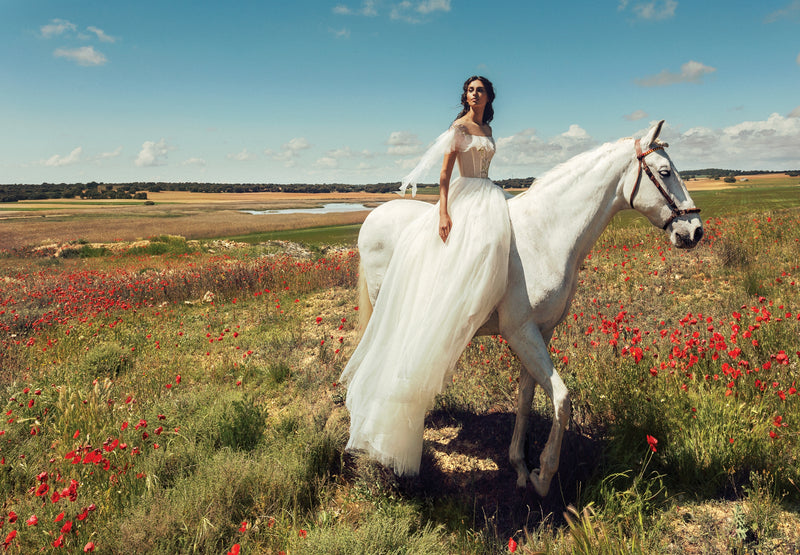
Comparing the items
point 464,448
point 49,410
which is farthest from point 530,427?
point 49,410

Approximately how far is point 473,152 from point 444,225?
73 centimetres

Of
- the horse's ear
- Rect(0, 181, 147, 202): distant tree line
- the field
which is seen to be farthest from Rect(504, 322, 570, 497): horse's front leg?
Rect(0, 181, 147, 202): distant tree line

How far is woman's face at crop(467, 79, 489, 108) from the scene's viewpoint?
3.40 meters

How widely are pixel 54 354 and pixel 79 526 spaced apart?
18.8 feet

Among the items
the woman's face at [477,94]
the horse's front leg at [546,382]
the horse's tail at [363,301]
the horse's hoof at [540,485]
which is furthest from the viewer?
the horse's tail at [363,301]

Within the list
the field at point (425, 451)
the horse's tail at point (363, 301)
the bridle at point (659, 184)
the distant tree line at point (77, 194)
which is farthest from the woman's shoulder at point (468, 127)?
the distant tree line at point (77, 194)

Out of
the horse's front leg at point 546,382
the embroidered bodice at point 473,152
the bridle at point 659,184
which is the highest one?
the embroidered bodice at point 473,152

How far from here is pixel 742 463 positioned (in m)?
3.17

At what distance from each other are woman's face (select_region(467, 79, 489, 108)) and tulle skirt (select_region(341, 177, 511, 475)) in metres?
0.67

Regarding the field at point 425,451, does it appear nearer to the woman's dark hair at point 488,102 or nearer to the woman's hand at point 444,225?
the woman's hand at point 444,225

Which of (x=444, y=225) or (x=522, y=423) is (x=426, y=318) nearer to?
(x=444, y=225)

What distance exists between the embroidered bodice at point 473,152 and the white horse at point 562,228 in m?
0.43

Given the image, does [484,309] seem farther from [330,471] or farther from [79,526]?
[79,526]

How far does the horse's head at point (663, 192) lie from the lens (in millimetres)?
2947
